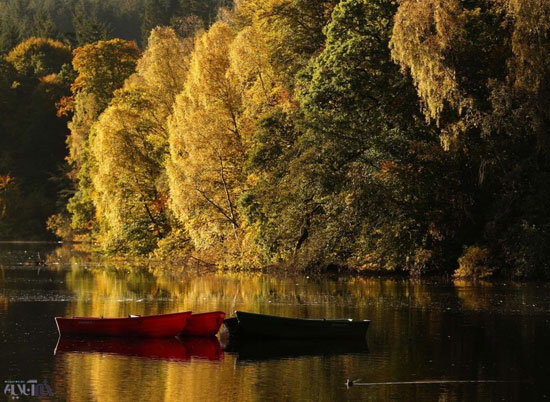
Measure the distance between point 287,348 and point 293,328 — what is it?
38.9 inches

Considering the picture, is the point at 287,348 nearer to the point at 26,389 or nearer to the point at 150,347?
the point at 150,347

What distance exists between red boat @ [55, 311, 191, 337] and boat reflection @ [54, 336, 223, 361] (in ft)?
0.65

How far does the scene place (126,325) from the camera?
2859cm

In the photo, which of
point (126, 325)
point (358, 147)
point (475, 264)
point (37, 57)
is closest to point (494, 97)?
point (358, 147)

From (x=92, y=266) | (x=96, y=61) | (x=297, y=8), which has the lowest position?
(x=92, y=266)

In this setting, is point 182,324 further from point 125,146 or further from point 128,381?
point 125,146

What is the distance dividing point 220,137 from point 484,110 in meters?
15.4

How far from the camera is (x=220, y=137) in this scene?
179 feet

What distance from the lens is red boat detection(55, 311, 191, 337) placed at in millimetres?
28578

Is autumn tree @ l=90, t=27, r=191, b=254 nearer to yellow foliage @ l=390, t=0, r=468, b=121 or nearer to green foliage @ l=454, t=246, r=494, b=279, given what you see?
green foliage @ l=454, t=246, r=494, b=279

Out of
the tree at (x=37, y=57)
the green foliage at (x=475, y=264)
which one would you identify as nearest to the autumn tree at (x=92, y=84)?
the tree at (x=37, y=57)

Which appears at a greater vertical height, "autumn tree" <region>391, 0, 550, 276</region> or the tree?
the tree

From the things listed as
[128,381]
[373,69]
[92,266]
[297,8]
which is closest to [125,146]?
[92,266]

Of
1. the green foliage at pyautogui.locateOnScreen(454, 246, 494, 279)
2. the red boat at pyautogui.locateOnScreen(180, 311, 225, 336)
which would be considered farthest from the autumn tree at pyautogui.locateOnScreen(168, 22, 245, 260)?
the red boat at pyautogui.locateOnScreen(180, 311, 225, 336)
